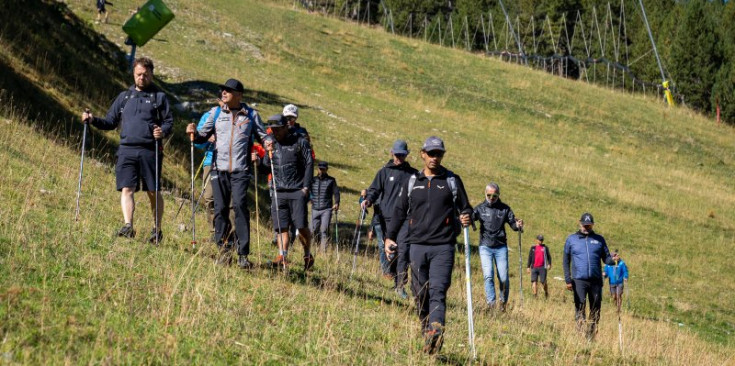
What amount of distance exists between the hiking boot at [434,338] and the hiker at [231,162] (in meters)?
2.70

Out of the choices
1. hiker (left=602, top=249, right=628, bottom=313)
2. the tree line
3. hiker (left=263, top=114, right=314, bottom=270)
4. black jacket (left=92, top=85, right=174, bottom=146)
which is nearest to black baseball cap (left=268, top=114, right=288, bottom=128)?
hiker (left=263, top=114, right=314, bottom=270)

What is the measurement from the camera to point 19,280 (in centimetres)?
700

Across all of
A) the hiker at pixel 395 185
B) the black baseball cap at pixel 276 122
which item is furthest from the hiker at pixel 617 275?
the black baseball cap at pixel 276 122

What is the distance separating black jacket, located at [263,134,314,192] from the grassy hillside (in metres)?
1.17

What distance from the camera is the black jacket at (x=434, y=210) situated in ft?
27.5

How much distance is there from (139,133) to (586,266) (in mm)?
6971

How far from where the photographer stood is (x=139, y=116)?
997cm

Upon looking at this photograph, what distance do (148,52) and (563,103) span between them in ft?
101

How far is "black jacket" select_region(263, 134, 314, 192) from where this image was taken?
11.8 metres

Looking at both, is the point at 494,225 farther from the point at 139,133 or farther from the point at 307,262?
the point at 139,133

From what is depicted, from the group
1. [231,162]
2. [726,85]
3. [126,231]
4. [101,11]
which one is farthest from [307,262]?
[726,85]

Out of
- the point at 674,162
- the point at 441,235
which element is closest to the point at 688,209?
the point at 674,162

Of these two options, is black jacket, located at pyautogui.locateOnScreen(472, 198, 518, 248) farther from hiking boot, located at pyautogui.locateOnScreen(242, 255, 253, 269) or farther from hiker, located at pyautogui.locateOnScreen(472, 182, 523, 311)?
hiking boot, located at pyautogui.locateOnScreen(242, 255, 253, 269)

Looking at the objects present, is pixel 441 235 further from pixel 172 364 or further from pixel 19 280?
pixel 19 280
